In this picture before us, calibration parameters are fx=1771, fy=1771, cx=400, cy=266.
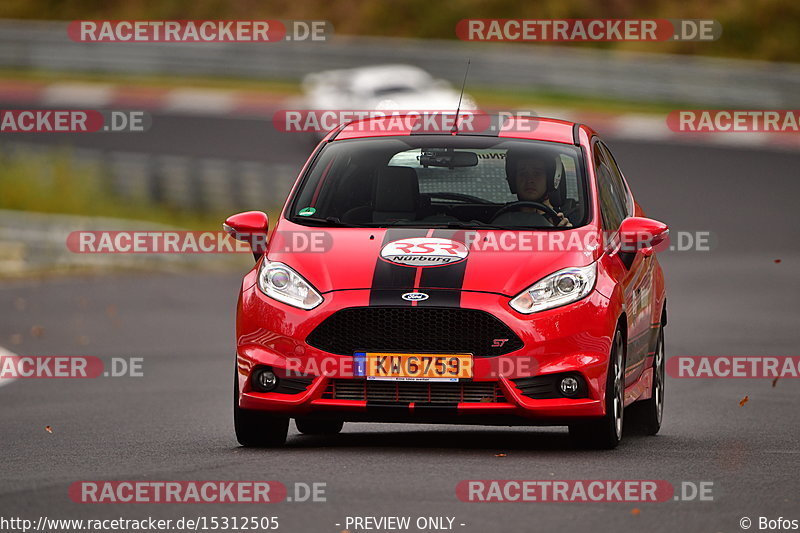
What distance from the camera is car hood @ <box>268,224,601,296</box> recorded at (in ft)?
29.3

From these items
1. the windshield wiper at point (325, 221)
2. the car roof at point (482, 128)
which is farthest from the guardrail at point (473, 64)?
the windshield wiper at point (325, 221)

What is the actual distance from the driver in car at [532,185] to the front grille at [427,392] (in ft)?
3.74

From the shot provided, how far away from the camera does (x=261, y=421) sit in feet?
30.6

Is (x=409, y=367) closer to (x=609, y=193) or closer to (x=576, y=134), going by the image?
(x=609, y=193)

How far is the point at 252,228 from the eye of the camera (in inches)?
379

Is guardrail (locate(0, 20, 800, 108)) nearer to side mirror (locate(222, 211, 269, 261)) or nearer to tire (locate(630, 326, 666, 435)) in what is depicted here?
tire (locate(630, 326, 666, 435))

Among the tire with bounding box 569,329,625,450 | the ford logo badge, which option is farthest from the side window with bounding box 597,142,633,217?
the ford logo badge

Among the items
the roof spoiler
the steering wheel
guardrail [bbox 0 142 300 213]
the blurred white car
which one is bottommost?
guardrail [bbox 0 142 300 213]

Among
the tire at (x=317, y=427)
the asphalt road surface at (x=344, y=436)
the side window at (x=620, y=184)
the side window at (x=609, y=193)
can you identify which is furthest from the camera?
the side window at (x=620, y=184)

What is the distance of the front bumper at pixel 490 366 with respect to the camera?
28.9 feet

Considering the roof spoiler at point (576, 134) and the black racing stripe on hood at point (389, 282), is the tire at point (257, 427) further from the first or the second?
the roof spoiler at point (576, 134)

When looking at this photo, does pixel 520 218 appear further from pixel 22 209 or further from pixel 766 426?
pixel 22 209

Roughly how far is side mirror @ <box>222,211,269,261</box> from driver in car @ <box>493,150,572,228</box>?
4.17ft

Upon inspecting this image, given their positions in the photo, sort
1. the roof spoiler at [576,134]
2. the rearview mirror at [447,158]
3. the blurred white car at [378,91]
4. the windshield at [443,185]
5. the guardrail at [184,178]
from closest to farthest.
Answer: the windshield at [443,185] → the rearview mirror at [447,158] → the roof spoiler at [576,134] → the guardrail at [184,178] → the blurred white car at [378,91]
